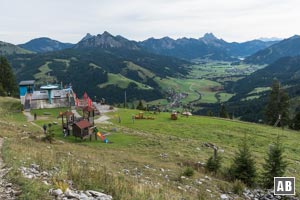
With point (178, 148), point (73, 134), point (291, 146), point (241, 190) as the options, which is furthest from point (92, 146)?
point (291, 146)

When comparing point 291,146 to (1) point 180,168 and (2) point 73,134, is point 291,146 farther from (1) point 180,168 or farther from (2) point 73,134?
(2) point 73,134

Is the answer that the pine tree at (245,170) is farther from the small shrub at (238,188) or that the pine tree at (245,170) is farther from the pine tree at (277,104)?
the pine tree at (277,104)

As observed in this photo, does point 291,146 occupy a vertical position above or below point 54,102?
below

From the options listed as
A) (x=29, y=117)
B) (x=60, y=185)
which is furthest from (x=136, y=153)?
A: (x=29, y=117)

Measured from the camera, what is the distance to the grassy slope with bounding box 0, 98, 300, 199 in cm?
1337

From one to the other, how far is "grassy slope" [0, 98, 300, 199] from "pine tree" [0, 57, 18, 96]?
26834 mm

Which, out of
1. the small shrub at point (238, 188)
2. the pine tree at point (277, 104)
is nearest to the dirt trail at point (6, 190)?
the small shrub at point (238, 188)

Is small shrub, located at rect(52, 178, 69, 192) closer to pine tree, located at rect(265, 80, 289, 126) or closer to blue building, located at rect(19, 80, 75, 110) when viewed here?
blue building, located at rect(19, 80, 75, 110)

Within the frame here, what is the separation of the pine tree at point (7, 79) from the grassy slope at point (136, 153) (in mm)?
26834

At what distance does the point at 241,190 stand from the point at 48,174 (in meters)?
14.6

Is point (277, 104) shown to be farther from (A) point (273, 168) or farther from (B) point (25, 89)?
(B) point (25, 89)

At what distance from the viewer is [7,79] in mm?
94500

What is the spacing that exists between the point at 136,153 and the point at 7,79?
77870 mm

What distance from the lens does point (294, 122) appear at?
7394 cm
